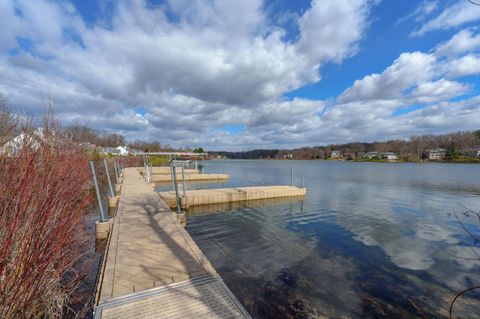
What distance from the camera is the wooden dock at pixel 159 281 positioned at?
9.11ft

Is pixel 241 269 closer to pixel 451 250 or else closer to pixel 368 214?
pixel 451 250

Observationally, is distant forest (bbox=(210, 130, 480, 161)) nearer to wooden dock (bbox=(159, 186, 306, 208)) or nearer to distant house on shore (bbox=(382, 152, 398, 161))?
distant house on shore (bbox=(382, 152, 398, 161))

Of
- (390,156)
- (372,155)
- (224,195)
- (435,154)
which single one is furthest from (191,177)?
(372,155)

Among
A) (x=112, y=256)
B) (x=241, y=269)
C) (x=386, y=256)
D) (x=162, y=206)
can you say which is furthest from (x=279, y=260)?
(x=162, y=206)

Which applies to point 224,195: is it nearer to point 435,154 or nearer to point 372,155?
point 435,154

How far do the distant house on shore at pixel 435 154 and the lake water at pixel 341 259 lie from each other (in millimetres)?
78170

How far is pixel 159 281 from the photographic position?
3385mm

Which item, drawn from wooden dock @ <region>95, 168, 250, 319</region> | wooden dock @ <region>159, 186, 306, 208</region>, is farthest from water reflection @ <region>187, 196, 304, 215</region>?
wooden dock @ <region>95, 168, 250, 319</region>

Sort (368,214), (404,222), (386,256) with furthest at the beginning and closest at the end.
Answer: (368,214) < (404,222) < (386,256)

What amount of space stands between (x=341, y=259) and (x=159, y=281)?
16.0 feet

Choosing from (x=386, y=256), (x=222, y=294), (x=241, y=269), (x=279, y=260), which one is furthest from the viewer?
(x=386, y=256)

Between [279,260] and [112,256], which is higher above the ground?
[112,256]

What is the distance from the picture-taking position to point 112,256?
4211 millimetres

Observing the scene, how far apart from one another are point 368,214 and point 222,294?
10.2 meters
